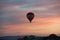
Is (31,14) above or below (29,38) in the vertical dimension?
above

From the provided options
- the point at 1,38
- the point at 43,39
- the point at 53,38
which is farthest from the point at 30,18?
the point at 1,38

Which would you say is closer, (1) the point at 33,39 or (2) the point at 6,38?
(1) the point at 33,39

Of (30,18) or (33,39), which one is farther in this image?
(33,39)

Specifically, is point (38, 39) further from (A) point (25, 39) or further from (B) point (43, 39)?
(A) point (25, 39)

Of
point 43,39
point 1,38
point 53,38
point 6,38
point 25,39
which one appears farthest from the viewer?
point 6,38

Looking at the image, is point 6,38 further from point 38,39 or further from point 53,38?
point 53,38

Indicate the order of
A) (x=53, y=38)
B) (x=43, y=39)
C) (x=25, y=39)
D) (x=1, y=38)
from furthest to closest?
1. (x=1, y=38)
2. (x=43, y=39)
3. (x=25, y=39)
4. (x=53, y=38)

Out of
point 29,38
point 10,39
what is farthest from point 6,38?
point 29,38

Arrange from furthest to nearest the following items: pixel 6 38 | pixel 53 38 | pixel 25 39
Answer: pixel 6 38 → pixel 25 39 → pixel 53 38

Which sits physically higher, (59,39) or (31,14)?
(31,14)
